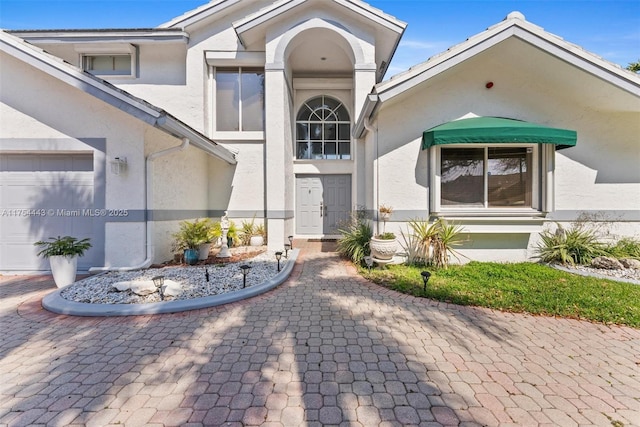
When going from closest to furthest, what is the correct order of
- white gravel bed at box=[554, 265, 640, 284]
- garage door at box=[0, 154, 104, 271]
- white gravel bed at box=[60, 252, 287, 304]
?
white gravel bed at box=[60, 252, 287, 304], white gravel bed at box=[554, 265, 640, 284], garage door at box=[0, 154, 104, 271]

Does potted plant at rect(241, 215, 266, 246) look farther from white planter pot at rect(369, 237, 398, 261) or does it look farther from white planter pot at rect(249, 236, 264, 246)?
white planter pot at rect(369, 237, 398, 261)

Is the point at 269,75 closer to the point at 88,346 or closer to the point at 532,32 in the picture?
the point at 532,32

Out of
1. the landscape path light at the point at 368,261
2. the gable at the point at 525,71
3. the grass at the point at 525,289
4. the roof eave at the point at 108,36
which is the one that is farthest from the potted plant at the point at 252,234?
the roof eave at the point at 108,36

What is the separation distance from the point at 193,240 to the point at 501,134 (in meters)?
8.03

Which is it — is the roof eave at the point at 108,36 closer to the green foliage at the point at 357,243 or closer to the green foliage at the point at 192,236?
the green foliage at the point at 192,236

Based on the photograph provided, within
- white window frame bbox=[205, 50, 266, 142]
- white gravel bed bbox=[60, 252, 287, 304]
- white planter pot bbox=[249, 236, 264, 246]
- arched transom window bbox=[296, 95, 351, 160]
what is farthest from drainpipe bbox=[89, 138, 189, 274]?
arched transom window bbox=[296, 95, 351, 160]

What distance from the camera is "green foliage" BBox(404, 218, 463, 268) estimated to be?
6.63 metres

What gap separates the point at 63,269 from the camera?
539 cm

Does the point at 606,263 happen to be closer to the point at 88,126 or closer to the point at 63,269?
the point at 63,269

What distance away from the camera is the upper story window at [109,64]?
1058cm

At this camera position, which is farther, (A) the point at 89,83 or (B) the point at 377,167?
(B) the point at 377,167

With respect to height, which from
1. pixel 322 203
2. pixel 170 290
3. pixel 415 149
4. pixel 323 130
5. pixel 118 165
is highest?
pixel 323 130

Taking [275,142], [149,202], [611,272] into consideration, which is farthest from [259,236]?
[611,272]

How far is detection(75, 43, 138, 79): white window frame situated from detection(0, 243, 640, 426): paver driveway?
31.6ft
